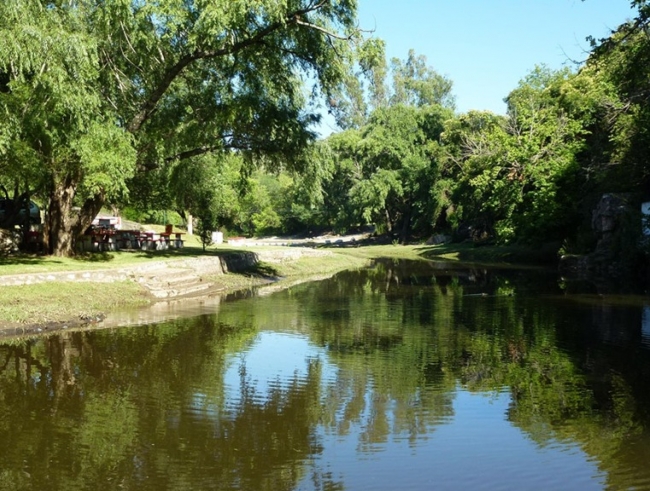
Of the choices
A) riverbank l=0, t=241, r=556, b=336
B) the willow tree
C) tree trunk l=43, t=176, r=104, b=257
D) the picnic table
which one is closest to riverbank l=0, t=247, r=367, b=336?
riverbank l=0, t=241, r=556, b=336

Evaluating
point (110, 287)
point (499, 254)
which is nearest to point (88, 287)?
point (110, 287)

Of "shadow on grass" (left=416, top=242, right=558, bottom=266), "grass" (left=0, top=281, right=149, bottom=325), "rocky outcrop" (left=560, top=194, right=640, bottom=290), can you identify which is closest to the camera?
"grass" (left=0, top=281, right=149, bottom=325)

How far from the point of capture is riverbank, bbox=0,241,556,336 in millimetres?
15469

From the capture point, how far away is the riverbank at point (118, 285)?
50.8ft

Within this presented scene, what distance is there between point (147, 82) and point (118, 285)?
7612 mm

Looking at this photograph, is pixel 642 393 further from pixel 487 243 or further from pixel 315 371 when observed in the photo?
pixel 487 243

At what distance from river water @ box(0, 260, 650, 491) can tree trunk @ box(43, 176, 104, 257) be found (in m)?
9.28

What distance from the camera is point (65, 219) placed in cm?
2388

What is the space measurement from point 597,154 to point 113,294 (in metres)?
27.4

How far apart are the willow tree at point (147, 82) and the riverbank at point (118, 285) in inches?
105

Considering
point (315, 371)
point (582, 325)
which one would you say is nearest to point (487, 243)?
point (582, 325)

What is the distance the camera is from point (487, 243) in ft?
167

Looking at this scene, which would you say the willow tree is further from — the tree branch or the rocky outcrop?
the rocky outcrop

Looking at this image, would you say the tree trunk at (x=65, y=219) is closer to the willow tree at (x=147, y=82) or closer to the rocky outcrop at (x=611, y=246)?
the willow tree at (x=147, y=82)
